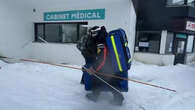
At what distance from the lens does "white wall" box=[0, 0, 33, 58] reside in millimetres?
5676

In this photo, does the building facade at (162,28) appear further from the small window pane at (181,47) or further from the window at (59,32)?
the window at (59,32)

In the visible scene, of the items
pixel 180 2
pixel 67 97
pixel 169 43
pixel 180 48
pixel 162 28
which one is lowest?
pixel 67 97

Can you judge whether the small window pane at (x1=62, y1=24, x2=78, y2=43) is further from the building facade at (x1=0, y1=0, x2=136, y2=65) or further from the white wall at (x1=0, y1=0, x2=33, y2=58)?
the white wall at (x1=0, y1=0, x2=33, y2=58)

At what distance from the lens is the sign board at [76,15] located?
5949mm

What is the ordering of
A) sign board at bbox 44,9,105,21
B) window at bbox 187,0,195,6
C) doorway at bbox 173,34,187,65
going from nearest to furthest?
sign board at bbox 44,9,105,21 < window at bbox 187,0,195,6 < doorway at bbox 173,34,187,65

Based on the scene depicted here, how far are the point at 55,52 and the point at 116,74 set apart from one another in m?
4.88

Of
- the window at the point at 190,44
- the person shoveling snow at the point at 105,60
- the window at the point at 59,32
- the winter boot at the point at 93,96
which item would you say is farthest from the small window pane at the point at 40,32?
the window at the point at 190,44

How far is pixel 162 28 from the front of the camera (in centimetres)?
680

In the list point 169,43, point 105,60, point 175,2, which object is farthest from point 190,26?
point 105,60

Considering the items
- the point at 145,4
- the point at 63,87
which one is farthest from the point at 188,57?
the point at 63,87

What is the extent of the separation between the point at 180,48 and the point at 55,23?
6773 millimetres

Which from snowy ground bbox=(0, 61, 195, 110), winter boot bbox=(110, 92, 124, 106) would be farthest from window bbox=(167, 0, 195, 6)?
winter boot bbox=(110, 92, 124, 106)

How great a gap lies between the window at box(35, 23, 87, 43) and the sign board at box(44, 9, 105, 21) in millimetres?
303

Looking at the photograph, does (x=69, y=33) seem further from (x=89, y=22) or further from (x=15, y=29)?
(x=15, y=29)
